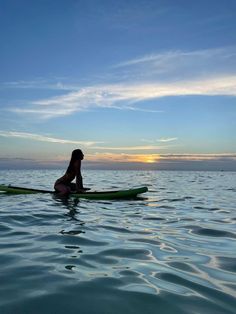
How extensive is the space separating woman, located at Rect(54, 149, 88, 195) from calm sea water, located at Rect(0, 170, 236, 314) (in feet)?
13.8

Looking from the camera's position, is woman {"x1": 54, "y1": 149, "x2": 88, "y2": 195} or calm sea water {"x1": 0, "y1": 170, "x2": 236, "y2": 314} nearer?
calm sea water {"x1": 0, "y1": 170, "x2": 236, "y2": 314}

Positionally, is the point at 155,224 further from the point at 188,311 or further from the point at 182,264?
the point at 188,311

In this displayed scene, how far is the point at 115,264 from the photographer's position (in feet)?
16.7

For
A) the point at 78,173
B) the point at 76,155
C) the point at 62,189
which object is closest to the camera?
the point at 76,155

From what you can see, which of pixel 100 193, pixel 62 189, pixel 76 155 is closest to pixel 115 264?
pixel 76 155

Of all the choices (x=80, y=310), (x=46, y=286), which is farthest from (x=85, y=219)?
(x=80, y=310)

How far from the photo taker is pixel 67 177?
14.6 meters

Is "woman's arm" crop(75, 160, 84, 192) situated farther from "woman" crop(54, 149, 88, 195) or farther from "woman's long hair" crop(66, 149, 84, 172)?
"woman's long hair" crop(66, 149, 84, 172)

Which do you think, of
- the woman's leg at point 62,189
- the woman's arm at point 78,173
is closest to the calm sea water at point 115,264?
the woman's arm at point 78,173

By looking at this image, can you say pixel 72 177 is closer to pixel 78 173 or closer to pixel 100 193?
pixel 78 173

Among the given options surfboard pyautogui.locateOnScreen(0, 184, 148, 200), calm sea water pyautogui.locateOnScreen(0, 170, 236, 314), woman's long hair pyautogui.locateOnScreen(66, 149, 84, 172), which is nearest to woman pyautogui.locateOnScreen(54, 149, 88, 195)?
woman's long hair pyautogui.locateOnScreen(66, 149, 84, 172)

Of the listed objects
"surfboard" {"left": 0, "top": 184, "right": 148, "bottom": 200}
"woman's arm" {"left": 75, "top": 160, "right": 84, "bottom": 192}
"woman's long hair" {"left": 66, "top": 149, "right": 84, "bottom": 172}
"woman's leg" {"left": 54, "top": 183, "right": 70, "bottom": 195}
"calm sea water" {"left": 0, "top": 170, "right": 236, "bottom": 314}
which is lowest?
"calm sea water" {"left": 0, "top": 170, "right": 236, "bottom": 314}

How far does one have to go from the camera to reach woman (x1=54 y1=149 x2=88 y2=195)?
14031 mm

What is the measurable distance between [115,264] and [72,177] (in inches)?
388
